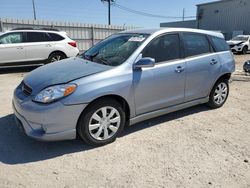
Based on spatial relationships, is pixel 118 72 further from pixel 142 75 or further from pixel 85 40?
pixel 85 40

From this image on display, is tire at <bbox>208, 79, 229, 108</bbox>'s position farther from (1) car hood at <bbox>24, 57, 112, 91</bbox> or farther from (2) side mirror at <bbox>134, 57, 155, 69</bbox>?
(1) car hood at <bbox>24, 57, 112, 91</bbox>

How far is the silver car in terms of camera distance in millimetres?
3287

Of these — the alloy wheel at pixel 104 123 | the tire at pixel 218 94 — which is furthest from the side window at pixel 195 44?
the alloy wheel at pixel 104 123

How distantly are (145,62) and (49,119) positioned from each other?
1539 millimetres

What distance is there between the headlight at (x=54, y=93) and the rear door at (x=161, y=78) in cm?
98

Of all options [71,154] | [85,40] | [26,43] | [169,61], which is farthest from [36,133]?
[85,40]

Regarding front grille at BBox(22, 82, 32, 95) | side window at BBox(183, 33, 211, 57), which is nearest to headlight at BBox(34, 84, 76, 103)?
front grille at BBox(22, 82, 32, 95)

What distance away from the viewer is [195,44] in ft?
15.6

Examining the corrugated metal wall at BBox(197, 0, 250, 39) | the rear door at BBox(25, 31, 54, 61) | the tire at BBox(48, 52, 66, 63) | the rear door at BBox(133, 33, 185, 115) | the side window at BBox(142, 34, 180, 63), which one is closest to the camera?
the rear door at BBox(133, 33, 185, 115)

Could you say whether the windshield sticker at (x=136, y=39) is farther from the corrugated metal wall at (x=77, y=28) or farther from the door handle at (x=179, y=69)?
the corrugated metal wall at (x=77, y=28)

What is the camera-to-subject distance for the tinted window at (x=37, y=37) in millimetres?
9766

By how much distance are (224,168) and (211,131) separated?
3.72 ft

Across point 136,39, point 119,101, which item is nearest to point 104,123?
point 119,101

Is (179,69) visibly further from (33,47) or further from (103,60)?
(33,47)
